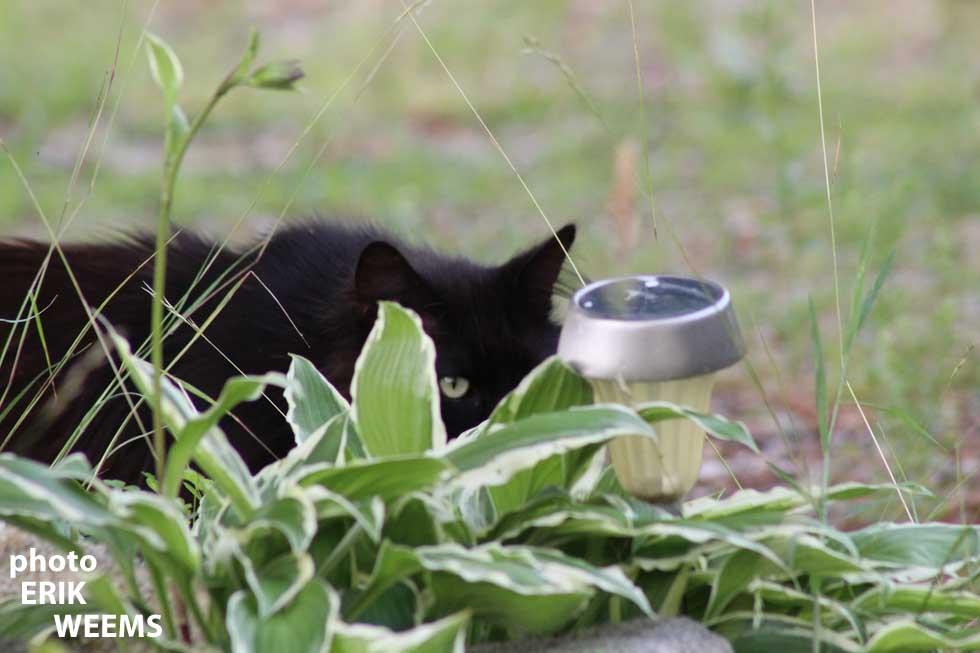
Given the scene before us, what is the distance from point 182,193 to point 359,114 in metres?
1.24

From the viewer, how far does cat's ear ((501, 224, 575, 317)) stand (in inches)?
83.4

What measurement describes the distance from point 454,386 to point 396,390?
0.65 metres

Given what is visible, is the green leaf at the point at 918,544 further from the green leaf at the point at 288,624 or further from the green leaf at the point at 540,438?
the green leaf at the point at 288,624

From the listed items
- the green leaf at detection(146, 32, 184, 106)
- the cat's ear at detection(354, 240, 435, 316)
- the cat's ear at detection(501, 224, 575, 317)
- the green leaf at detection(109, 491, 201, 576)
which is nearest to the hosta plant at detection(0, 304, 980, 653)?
the green leaf at detection(109, 491, 201, 576)

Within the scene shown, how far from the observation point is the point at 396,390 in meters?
1.46

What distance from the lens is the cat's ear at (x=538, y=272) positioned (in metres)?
2.12

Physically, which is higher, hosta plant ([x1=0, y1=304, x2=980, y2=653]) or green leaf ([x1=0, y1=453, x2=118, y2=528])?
green leaf ([x1=0, y1=453, x2=118, y2=528])

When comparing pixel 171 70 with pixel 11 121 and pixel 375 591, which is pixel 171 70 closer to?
pixel 375 591

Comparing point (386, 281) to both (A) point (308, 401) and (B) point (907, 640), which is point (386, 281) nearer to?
(A) point (308, 401)

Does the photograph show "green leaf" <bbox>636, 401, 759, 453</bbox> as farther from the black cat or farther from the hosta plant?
the black cat

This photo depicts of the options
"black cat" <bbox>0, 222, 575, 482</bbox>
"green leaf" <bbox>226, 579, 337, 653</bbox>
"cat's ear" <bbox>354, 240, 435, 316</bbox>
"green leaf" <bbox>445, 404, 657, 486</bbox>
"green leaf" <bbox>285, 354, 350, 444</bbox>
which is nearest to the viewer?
"green leaf" <bbox>226, 579, 337, 653</bbox>

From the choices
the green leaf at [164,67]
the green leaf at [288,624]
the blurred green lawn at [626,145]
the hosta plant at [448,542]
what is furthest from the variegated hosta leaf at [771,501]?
the blurred green lawn at [626,145]

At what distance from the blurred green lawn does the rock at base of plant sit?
142 cm

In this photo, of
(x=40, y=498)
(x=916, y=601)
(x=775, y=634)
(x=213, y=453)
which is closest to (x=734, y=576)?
(x=775, y=634)
